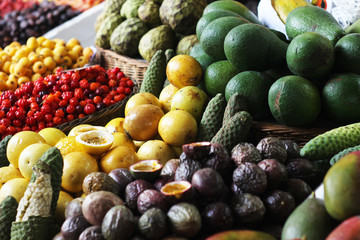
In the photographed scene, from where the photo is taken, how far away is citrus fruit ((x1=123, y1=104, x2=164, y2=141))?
1884 mm

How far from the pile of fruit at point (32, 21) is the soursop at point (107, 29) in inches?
75.9

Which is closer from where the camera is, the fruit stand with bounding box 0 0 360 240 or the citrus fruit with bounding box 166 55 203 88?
the fruit stand with bounding box 0 0 360 240

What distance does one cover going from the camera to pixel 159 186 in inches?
49.1

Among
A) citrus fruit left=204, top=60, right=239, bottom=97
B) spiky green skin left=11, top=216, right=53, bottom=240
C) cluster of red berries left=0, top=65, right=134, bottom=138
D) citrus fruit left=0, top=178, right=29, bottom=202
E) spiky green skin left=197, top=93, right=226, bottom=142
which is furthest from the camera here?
cluster of red berries left=0, top=65, right=134, bottom=138

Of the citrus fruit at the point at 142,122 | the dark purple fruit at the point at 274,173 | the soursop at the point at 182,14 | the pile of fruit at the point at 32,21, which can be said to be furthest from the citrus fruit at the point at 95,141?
the pile of fruit at the point at 32,21

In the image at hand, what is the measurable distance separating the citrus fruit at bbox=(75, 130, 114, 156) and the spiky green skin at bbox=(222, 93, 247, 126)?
56 cm

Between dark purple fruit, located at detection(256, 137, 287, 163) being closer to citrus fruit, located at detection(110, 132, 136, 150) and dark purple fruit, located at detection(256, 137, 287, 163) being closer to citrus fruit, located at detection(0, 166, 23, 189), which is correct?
citrus fruit, located at detection(110, 132, 136, 150)

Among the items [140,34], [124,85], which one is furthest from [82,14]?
[124,85]

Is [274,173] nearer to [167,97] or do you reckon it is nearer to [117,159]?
[117,159]

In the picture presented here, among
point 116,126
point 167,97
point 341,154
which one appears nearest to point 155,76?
point 167,97

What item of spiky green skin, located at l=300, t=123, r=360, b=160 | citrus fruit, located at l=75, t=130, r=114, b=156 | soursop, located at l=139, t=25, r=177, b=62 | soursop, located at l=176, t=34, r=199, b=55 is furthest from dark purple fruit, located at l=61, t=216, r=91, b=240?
soursop, located at l=139, t=25, r=177, b=62

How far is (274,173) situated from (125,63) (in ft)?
7.52

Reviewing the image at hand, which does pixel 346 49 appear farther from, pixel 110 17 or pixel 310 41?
pixel 110 17

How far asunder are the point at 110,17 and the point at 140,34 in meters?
0.56
